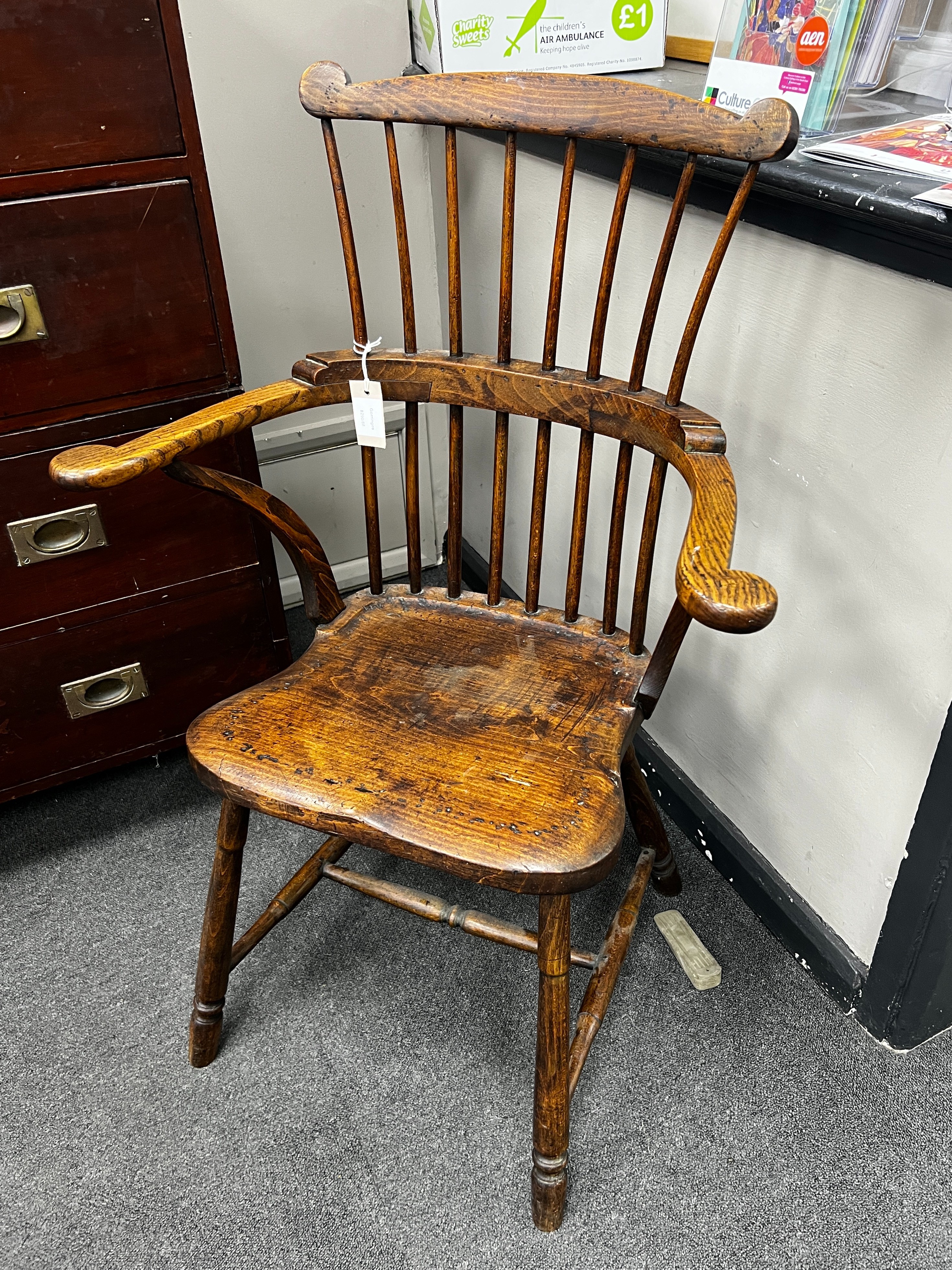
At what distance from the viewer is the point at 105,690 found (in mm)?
1397

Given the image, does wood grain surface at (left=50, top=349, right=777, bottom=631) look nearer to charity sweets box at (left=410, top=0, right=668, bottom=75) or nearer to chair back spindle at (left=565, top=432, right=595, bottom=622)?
chair back spindle at (left=565, top=432, right=595, bottom=622)

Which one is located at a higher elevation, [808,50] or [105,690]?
[808,50]

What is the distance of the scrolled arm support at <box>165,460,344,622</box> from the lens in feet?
3.27

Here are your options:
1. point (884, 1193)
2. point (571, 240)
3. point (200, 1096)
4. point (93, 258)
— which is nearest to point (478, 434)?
point (571, 240)

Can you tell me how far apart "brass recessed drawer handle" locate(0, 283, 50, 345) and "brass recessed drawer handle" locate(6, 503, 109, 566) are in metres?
0.21

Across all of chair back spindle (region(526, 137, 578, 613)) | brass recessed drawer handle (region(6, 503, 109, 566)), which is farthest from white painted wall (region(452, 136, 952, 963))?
brass recessed drawer handle (region(6, 503, 109, 566))

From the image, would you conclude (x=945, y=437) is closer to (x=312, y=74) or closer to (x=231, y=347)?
(x=312, y=74)

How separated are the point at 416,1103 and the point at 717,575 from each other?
77 centimetres

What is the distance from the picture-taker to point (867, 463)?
0.98 meters

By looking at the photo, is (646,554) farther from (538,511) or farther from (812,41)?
(812,41)

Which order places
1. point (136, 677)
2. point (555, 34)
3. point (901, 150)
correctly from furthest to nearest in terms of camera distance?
point (136, 677) → point (555, 34) → point (901, 150)

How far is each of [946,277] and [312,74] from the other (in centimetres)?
67

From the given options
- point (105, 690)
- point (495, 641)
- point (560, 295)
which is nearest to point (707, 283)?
point (560, 295)

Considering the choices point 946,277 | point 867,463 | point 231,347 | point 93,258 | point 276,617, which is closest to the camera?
point 946,277
